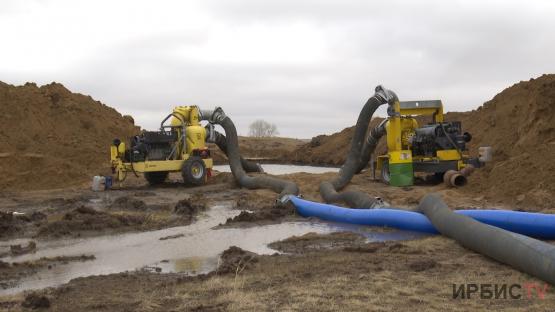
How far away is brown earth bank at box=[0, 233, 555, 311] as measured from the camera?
5.80 m

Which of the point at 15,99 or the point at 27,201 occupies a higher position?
the point at 15,99

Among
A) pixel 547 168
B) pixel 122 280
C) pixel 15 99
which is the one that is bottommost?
pixel 122 280

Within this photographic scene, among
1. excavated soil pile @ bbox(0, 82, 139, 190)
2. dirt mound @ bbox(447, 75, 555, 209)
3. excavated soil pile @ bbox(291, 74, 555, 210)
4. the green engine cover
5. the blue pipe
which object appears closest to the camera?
the blue pipe

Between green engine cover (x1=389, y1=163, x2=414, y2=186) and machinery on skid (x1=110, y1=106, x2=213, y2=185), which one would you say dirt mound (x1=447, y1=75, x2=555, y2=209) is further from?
machinery on skid (x1=110, y1=106, x2=213, y2=185)

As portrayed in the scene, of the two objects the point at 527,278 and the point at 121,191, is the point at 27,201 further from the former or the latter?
the point at 527,278

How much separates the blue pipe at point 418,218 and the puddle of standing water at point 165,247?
0.69 feet

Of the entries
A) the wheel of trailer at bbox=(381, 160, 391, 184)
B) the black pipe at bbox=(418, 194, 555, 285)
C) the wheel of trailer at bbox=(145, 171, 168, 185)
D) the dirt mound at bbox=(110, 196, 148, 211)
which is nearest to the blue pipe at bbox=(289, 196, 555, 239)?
the black pipe at bbox=(418, 194, 555, 285)

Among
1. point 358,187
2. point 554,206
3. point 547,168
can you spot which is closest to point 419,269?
point 554,206

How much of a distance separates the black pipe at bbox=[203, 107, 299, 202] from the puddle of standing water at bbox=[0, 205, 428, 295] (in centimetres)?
533

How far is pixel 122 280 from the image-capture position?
23.8 feet

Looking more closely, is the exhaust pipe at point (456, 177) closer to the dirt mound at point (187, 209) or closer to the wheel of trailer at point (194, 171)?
the dirt mound at point (187, 209)

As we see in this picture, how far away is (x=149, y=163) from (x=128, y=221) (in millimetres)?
7728

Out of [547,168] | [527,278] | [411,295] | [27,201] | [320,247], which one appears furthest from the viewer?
[27,201]

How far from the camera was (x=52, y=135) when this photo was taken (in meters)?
26.9
